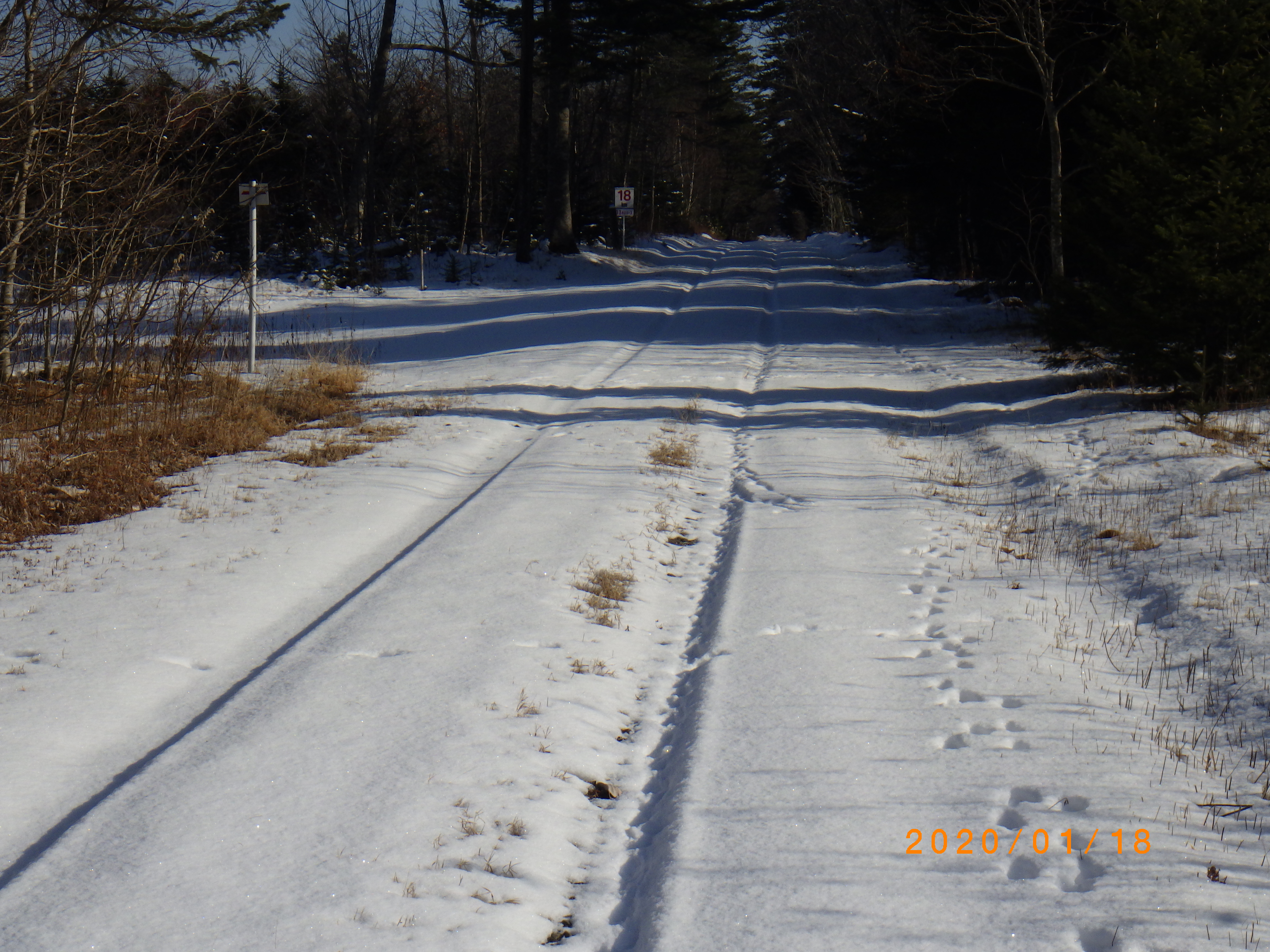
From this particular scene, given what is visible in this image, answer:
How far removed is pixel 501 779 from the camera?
385cm

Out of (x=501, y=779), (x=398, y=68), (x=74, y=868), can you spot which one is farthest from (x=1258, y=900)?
(x=398, y=68)

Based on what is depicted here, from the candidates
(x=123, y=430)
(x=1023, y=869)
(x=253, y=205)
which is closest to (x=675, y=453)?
(x=123, y=430)

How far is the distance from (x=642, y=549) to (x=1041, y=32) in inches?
531

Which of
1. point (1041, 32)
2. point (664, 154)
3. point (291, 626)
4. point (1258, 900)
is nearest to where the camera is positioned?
point (1258, 900)

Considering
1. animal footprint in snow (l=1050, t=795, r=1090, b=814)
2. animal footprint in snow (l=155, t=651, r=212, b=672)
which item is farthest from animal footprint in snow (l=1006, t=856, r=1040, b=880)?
animal footprint in snow (l=155, t=651, r=212, b=672)

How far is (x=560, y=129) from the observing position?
33.2 m

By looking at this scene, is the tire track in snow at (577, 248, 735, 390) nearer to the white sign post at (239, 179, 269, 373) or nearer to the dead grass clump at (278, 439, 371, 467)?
the dead grass clump at (278, 439, 371, 467)

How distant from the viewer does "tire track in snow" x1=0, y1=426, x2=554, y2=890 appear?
11.0 ft

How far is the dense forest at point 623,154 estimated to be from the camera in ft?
32.9

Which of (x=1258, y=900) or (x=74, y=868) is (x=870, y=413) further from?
(x=74, y=868)

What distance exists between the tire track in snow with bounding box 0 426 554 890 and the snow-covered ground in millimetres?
22
